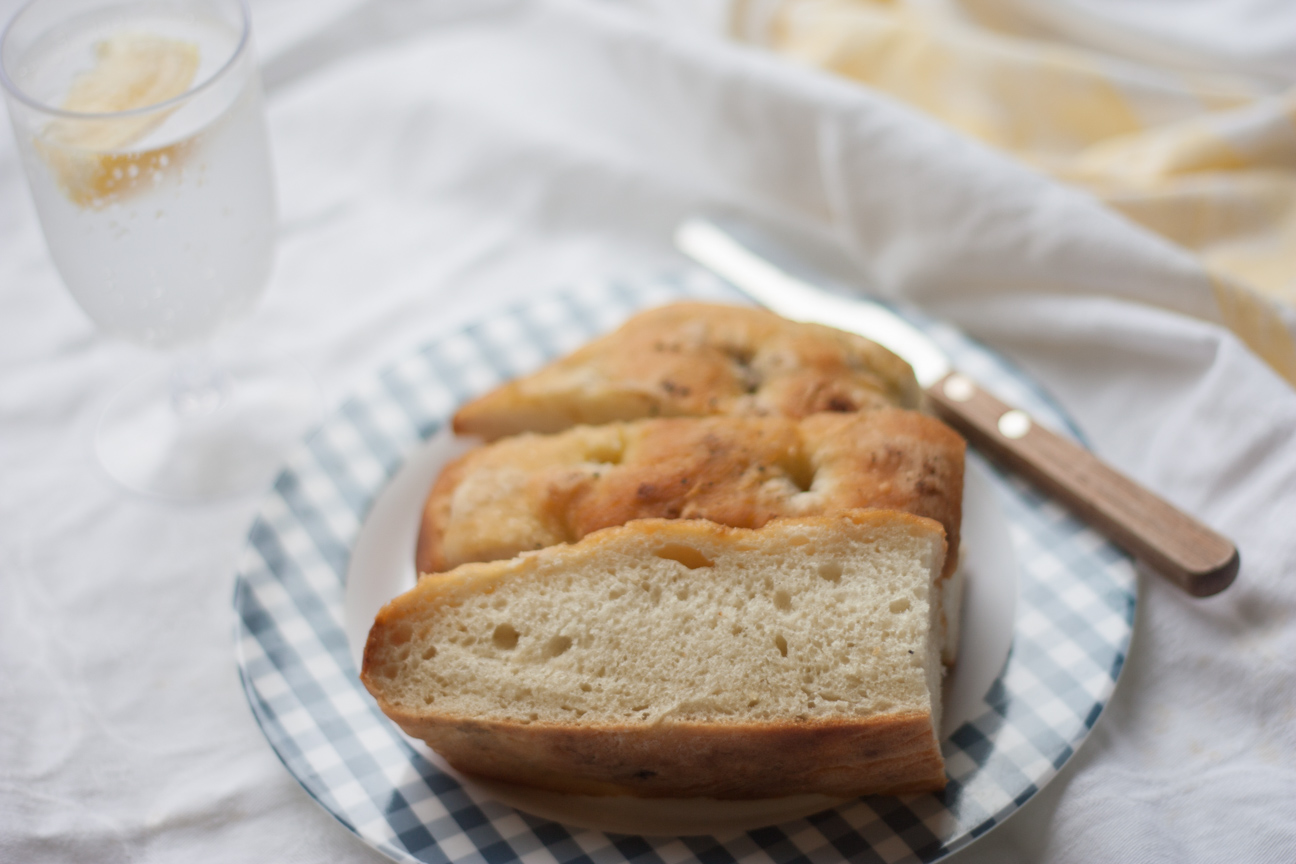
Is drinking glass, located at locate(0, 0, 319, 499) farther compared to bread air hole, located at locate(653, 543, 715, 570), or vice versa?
drinking glass, located at locate(0, 0, 319, 499)

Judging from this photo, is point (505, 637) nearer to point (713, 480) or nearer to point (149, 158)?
point (713, 480)

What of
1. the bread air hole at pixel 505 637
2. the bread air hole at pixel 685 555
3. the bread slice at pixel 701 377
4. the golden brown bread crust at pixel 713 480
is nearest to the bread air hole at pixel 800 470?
the golden brown bread crust at pixel 713 480

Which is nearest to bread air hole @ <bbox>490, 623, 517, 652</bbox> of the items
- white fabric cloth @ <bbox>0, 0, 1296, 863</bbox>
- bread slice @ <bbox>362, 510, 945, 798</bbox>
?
bread slice @ <bbox>362, 510, 945, 798</bbox>

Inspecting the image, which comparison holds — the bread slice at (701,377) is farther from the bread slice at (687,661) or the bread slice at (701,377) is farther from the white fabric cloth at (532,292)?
the white fabric cloth at (532,292)

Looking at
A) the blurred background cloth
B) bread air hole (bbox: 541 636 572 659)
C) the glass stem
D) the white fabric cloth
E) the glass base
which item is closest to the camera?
bread air hole (bbox: 541 636 572 659)

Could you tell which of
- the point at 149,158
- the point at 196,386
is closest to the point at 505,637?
the point at 149,158

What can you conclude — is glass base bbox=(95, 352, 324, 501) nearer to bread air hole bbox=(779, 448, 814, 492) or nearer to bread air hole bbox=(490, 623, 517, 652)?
bread air hole bbox=(490, 623, 517, 652)

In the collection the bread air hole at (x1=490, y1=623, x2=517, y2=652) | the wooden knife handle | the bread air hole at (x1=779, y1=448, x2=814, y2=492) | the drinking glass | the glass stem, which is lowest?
the glass stem
